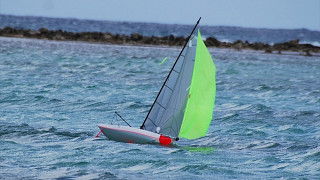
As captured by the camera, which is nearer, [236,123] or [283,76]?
[236,123]

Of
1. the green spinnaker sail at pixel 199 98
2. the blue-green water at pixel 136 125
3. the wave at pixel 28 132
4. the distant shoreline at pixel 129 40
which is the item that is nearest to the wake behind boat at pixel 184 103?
the green spinnaker sail at pixel 199 98

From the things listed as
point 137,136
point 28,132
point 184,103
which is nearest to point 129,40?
point 28,132

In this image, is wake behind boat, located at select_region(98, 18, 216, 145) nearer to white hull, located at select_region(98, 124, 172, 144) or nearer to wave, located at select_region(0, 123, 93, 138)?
white hull, located at select_region(98, 124, 172, 144)

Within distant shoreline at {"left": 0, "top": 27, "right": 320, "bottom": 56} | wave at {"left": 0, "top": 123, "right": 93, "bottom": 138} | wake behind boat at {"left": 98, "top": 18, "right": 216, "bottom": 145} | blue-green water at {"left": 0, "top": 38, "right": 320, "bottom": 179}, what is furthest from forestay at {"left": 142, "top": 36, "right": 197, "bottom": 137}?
distant shoreline at {"left": 0, "top": 27, "right": 320, "bottom": 56}

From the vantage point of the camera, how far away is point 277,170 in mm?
22266

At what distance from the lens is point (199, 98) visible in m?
24.8

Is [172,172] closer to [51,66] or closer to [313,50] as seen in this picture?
[51,66]

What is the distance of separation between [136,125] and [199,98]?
19.5ft

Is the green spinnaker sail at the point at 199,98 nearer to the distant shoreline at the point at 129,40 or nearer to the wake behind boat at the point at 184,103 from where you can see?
the wake behind boat at the point at 184,103

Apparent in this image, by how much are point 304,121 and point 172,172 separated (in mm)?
14303

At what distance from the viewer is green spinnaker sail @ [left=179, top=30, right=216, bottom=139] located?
24.8 m

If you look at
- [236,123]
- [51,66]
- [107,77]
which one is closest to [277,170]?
[236,123]

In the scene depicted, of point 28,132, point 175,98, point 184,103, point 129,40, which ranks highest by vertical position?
point 175,98

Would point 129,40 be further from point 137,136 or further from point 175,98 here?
point 137,136
